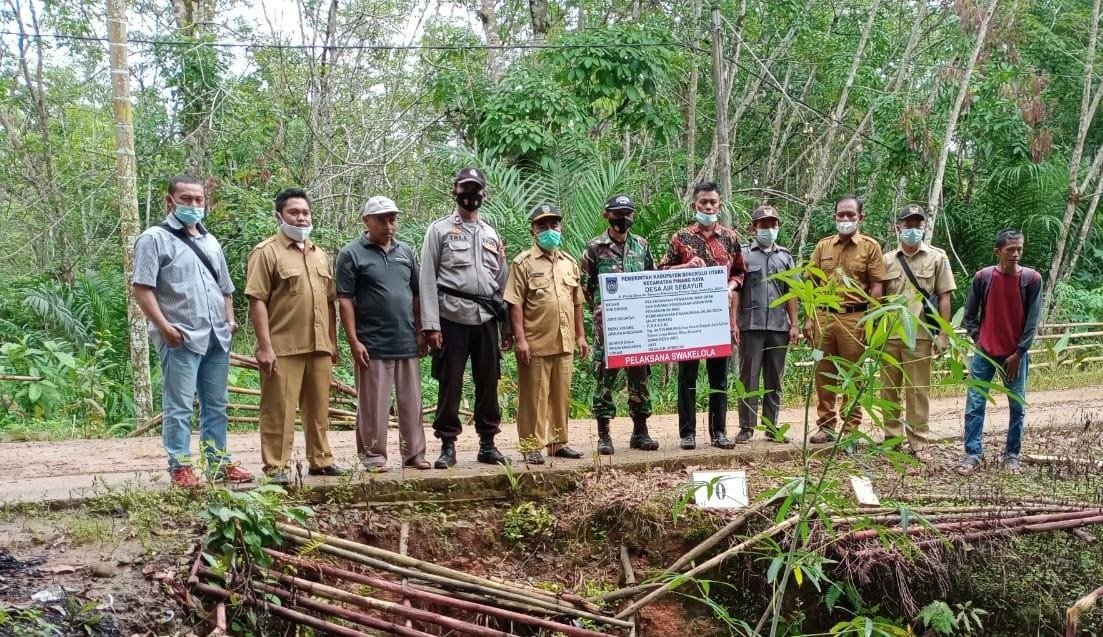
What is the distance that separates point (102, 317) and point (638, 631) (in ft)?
28.3

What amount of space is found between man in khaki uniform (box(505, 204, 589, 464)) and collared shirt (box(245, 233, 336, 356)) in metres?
1.28

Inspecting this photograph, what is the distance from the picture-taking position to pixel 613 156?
16703 millimetres

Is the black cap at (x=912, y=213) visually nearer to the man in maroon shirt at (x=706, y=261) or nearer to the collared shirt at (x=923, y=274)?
the collared shirt at (x=923, y=274)

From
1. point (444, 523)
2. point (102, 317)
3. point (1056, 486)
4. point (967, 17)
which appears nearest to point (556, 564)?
point (444, 523)

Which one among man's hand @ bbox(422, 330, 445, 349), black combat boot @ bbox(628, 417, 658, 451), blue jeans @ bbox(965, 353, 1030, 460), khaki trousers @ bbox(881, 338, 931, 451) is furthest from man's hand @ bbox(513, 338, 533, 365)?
blue jeans @ bbox(965, 353, 1030, 460)

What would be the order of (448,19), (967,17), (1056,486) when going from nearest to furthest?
(1056,486)
(967,17)
(448,19)

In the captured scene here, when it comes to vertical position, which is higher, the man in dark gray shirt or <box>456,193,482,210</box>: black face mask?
<box>456,193,482,210</box>: black face mask

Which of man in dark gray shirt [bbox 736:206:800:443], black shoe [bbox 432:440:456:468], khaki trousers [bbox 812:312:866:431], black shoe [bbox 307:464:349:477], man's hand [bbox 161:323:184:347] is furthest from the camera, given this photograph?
man in dark gray shirt [bbox 736:206:800:443]

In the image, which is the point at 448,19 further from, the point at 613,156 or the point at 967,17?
the point at 967,17

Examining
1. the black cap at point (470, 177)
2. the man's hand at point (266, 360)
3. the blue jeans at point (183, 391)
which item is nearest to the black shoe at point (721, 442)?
the black cap at point (470, 177)

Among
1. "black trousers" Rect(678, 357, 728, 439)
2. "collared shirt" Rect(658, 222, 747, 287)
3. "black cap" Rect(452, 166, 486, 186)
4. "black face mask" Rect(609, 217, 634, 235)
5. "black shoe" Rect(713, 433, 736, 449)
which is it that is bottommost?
"black shoe" Rect(713, 433, 736, 449)

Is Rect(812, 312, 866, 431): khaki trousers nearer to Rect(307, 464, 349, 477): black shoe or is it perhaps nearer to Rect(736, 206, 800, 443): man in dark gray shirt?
Rect(736, 206, 800, 443): man in dark gray shirt

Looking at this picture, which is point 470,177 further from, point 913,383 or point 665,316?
point 913,383

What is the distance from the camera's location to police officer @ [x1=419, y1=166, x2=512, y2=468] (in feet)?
19.7
